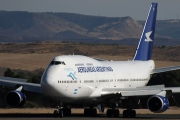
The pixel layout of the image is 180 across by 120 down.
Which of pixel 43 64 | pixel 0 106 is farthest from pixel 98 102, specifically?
pixel 43 64

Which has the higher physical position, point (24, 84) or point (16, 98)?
point (24, 84)

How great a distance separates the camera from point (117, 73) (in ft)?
202

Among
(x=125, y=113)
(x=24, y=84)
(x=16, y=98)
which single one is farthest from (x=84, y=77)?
(x=16, y=98)

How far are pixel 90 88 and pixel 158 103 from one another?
5.39m

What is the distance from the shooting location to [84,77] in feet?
183

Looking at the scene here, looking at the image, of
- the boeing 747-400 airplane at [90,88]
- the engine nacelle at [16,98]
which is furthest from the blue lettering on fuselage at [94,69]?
the engine nacelle at [16,98]

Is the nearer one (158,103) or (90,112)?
(158,103)

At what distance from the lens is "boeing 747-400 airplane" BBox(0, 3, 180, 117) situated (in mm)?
53094

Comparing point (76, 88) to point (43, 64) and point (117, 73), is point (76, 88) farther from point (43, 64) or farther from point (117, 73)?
point (43, 64)

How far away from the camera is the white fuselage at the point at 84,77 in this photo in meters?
52.8

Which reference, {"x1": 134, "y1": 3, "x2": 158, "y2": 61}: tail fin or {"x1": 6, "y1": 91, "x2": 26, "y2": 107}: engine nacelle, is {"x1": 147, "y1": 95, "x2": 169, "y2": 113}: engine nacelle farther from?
{"x1": 134, "y1": 3, "x2": 158, "y2": 61}: tail fin

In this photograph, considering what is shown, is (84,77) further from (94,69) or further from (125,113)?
(125,113)

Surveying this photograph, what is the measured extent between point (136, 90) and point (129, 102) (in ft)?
6.01

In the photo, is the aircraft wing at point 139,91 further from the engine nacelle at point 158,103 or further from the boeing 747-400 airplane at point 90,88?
the engine nacelle at point 158,103
